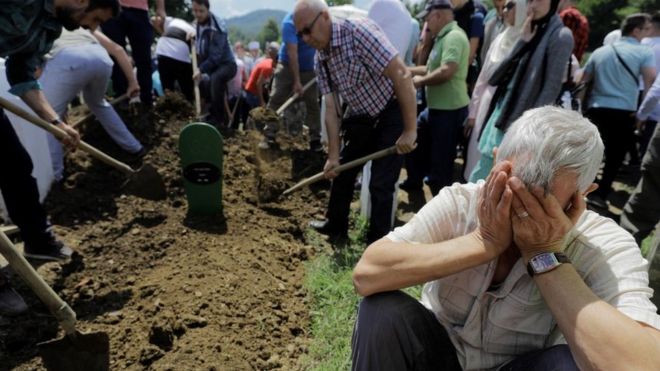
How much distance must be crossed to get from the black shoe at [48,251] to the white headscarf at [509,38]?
3.40m

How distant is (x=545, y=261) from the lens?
1.30m

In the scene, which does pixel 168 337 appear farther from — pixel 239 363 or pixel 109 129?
pixel 109 129

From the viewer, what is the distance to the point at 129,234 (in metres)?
3.32

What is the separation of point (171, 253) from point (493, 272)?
7.57 feet

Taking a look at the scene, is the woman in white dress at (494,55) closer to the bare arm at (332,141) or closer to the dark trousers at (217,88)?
the bare arm at (332,141)

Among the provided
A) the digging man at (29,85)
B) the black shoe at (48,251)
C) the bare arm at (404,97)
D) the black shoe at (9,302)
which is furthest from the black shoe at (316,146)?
the black shoe at (9,302)

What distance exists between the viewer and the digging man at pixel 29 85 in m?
2.19

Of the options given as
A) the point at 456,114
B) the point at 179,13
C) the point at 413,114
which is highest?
the point at 413,114

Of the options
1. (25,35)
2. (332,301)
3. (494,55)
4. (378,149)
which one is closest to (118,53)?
(25,35)

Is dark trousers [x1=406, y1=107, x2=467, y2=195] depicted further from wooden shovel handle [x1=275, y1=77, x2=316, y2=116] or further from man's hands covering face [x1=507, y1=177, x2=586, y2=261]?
man's hands covering face [x1=507, y1=177, x2=586, y2=261]

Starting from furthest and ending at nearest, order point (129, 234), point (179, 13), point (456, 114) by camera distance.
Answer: point (179, 13) → point (456, 114) → point (129, 234)

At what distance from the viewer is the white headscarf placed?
2.79 m

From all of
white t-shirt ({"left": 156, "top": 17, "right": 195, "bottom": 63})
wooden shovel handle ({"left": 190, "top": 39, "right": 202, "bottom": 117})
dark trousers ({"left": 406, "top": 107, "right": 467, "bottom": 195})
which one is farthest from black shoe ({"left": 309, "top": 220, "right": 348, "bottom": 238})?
white t-shirt ({"left": 156, "top": 17, "right": 195, "bottom": 63})

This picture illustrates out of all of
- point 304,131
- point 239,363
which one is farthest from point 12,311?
point 304,131
